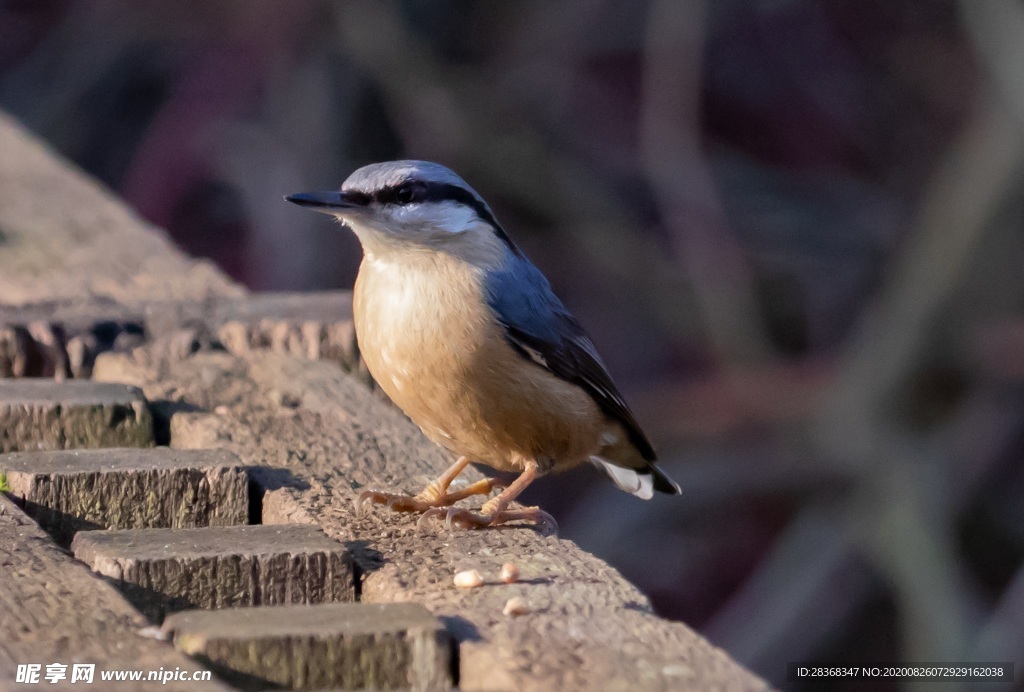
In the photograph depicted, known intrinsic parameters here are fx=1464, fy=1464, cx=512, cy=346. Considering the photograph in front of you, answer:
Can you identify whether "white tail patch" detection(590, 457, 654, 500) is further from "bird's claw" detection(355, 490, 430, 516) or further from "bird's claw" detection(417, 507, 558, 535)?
"bird's claw" detection(355, 490, 430, 516)

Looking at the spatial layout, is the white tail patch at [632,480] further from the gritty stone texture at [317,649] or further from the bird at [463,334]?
the gritty stone texture at [317,649]

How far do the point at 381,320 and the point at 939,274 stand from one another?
4056 millimetres

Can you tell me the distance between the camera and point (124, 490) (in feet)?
6.22

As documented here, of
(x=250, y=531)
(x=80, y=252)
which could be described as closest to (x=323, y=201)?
(x=250, y=531)

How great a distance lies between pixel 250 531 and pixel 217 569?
129 mm

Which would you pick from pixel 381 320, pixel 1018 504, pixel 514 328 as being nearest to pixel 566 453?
pixel 514 328

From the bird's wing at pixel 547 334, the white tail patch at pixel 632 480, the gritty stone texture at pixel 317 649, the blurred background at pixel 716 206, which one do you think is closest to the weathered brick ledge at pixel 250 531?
the gritty stone texture at pixel 317 649

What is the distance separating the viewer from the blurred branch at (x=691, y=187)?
660 cm

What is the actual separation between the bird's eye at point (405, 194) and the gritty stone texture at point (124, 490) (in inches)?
28.8

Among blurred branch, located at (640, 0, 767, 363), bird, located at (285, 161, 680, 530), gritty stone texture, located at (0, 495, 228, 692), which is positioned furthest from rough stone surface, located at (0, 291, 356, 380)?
blurred branch, located at (640, 0, 767, 363)

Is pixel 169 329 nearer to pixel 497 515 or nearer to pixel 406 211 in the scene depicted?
pixel 406 211

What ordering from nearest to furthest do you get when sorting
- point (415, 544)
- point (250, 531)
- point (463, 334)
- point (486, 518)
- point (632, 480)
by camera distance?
point (250, 531) → point (415, 544) → point (486, 518) → point (463, 334) → point (632, 480)

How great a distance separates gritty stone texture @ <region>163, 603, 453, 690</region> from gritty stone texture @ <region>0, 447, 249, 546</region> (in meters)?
0.48

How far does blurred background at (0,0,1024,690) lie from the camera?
20.2 ft
